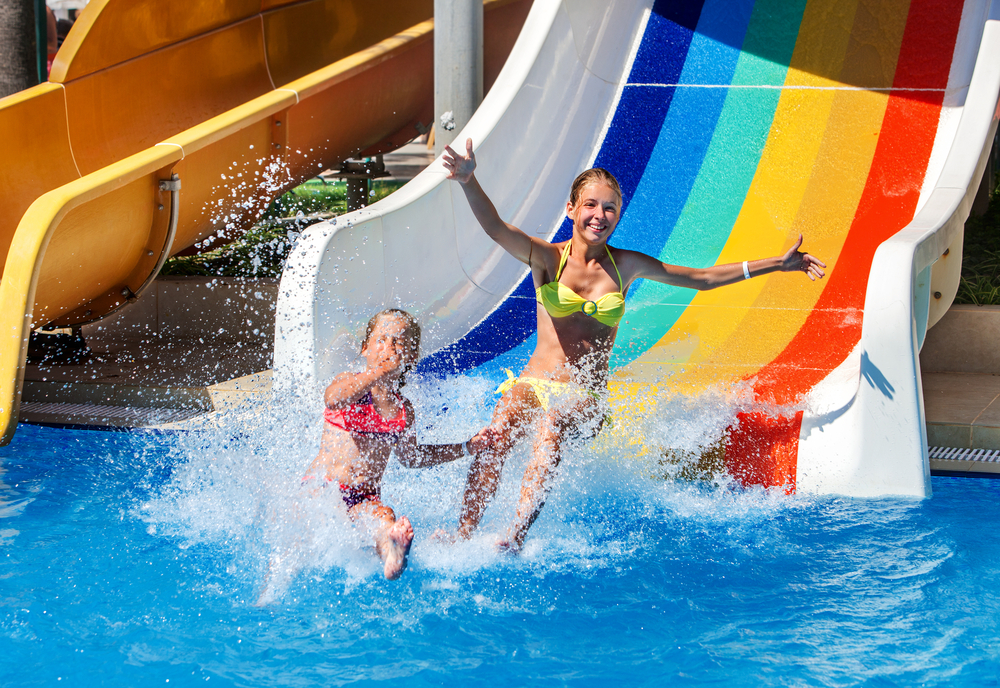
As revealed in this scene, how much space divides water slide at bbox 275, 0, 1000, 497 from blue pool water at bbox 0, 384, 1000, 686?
0.32 metres

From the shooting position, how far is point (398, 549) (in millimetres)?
2695

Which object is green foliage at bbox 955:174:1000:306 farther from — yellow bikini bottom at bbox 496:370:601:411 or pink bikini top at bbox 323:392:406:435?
pink bikini top at bbox 323:392:406:435

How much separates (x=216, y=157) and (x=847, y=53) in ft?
13.2

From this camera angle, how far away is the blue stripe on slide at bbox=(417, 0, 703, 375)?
15.8ft

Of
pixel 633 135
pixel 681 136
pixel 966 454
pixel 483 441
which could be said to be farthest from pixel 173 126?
pixel 966 454

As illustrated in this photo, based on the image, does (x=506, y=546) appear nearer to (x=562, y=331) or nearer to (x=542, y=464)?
(x=542, y=464)

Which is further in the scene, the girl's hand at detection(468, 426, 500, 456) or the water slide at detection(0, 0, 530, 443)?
the water slide at detection(0, 0, 530, 443)

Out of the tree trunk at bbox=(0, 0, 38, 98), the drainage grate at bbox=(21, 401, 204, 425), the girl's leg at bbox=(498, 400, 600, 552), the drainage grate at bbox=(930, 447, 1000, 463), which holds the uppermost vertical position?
the tree trunk at bbox=(0, 0, 38, 98)

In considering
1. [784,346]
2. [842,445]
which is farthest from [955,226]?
[842,445]

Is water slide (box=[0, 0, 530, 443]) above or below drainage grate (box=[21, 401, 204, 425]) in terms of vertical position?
above

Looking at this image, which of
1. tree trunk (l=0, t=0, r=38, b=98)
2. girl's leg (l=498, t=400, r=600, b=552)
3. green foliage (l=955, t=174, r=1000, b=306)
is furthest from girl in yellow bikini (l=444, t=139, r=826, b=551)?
tree trunk (l=0, t=0, r=38, b=98)

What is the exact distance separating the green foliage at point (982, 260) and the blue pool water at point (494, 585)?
1.74 m

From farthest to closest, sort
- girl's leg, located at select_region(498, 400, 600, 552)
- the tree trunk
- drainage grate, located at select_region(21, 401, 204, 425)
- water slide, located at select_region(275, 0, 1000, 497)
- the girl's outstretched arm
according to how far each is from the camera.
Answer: the tree trunk, drainage grate, located at select_region(21, 401, 204, 425), water slide, located at select_region(275, 0, 1000, 497), the girl's outstretched arm, girl's leg, located at select_region(498, 400, 600, 552)

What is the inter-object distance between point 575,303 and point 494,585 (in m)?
0.98
